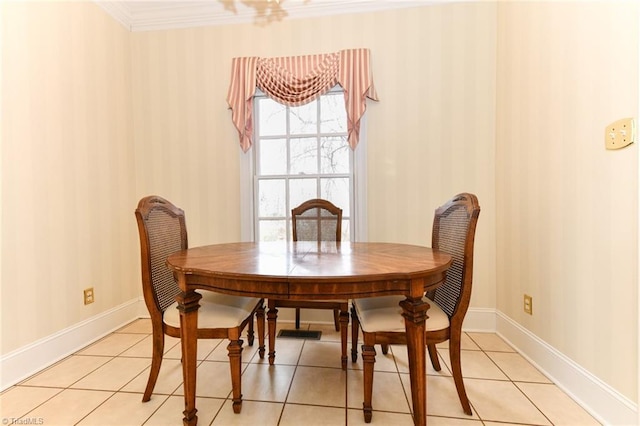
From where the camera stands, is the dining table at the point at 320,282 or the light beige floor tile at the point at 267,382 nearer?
the dining table at the point at 320,282

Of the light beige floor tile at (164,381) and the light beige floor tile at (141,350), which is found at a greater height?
the light beige floor tile at (164,381)

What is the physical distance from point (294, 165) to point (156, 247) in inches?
58.8

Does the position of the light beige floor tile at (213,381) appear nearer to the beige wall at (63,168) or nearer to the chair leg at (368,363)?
the chair leg at (368,363)

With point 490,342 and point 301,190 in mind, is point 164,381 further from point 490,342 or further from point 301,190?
point 490,342

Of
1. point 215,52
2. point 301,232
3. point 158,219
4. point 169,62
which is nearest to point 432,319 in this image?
point 301,232

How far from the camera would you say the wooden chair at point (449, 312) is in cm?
132

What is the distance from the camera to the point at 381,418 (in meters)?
1.38

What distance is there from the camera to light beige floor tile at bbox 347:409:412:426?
1.35 m

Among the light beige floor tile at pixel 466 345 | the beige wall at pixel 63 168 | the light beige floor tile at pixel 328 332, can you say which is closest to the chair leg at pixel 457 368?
the light beige floor tile at pixel 466 345

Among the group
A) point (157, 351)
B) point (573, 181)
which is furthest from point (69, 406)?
point (573, 181)

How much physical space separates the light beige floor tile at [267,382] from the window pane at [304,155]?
5.21ft

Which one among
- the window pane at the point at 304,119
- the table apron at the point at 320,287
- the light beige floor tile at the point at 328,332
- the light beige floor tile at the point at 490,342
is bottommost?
the light beige floor tile at the point at 490,342

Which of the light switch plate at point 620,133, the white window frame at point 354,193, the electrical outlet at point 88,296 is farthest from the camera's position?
the white window frame at point 354,193

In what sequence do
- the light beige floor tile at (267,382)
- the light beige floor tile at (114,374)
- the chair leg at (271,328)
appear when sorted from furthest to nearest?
the chair leg at (271,328) < the light beige floor tile at (114,374) < the light beige floor tile at (267,382)
